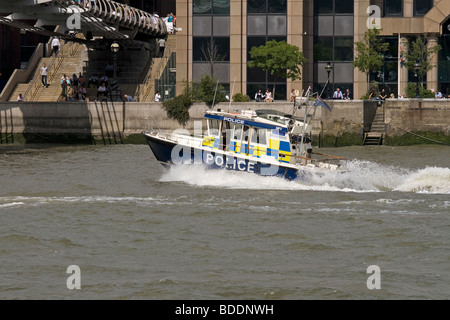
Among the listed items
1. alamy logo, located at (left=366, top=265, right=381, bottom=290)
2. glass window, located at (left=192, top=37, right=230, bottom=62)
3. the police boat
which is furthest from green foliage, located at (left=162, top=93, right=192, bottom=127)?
alamy logo, located at (left=366, top=265, right=381, bottom=290)

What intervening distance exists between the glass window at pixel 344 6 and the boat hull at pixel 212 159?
3065 centimetres

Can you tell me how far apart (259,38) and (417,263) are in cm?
4275

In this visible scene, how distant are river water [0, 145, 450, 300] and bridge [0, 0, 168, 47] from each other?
550 inches

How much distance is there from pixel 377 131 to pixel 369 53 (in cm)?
755

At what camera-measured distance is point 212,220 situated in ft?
90.0

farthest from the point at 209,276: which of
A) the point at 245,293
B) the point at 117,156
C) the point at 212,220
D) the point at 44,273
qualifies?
the point at 117,156

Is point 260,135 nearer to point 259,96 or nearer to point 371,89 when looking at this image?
point 259,96

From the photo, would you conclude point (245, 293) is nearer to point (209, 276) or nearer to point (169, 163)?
point (209, 276)

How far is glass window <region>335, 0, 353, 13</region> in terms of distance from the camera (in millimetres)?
64688

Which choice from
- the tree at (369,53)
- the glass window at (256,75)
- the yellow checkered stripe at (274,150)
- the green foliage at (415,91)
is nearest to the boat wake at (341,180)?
the yellow checkered stripe at (274,150)

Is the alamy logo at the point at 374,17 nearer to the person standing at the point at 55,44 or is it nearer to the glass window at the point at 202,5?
the glass window at the point at 202,5

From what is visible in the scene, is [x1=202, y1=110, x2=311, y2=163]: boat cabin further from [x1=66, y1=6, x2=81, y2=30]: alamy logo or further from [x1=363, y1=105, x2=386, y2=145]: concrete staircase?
[x1=66, y1=6, x2=81, y2=30]: alamy logo

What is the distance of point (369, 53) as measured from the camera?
201 ft
